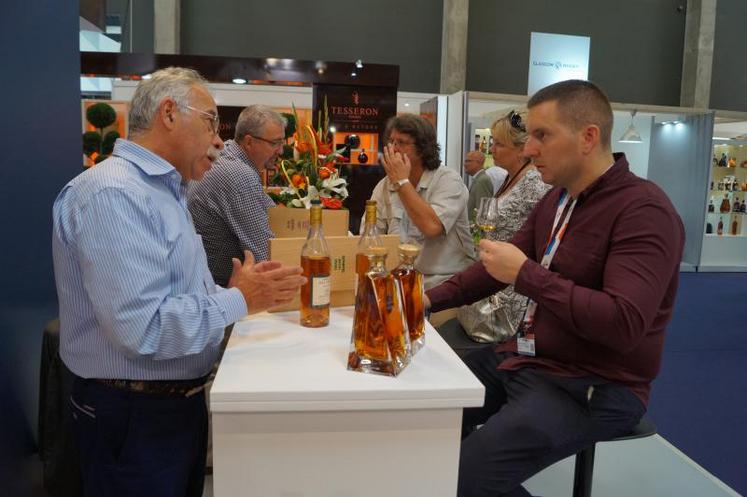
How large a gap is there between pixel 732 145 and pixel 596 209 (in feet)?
28.9

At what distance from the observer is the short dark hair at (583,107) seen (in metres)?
1.61

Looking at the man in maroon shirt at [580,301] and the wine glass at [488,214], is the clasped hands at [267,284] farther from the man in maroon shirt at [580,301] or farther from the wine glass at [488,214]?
the wine glass at [488,214]

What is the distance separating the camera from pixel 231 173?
2.17m

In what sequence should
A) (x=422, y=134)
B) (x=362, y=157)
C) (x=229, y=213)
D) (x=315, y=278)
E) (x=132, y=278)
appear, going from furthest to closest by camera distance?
1. (x=362, y=157)
2. (x=422, y=134)
3. (x=229, y=213)
4. (x=315, y=278)
5. (x=132, y=278)

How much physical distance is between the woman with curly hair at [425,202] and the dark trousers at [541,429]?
113 cm

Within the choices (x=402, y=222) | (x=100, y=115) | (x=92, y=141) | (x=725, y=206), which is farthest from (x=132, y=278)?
(x=725, y=206)

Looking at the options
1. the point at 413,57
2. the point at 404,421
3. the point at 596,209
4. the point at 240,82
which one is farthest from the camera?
the point at 413,57

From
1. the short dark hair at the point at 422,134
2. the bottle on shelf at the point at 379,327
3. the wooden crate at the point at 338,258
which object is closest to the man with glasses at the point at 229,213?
the wooden crate at the point at 338,258

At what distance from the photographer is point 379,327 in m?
1.22

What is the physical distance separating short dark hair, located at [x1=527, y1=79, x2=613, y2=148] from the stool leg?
927mm

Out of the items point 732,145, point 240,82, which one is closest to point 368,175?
point 240,82

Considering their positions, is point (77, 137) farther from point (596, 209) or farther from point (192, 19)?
point (192, 19)

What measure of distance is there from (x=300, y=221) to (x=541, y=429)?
976mm

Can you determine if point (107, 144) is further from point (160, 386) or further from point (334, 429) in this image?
point (334, 429)
